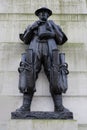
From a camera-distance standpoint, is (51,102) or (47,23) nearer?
(51,102)

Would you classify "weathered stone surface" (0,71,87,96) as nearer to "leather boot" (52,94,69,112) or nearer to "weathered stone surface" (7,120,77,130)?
"leather boot" (52,94,69,112)

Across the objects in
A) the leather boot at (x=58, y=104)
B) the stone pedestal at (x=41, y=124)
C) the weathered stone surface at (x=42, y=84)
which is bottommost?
the stone pedestal at (x=41, y=124)

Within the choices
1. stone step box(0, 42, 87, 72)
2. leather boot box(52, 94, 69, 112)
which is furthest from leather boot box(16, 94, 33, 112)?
stone step box(0, 42, 87, 72)

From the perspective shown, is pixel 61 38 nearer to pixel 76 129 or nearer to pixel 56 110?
pixel 56 110

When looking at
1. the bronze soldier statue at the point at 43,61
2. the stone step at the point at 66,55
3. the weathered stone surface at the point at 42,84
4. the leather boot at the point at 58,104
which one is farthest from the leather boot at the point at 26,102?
the stone step at the point at 66,55

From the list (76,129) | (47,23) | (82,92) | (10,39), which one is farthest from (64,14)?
(76,129)

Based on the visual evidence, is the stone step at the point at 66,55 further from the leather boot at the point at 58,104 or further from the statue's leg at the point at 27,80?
the leather boot at the point at 58,104

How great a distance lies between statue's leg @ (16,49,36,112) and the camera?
623 centimetres

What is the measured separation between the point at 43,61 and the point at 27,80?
73cm

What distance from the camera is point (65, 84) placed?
6363 mm

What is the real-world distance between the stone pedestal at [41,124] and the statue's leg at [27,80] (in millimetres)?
421

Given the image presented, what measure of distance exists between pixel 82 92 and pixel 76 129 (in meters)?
1.24

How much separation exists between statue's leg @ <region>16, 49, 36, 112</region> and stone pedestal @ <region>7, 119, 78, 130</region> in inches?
16.6

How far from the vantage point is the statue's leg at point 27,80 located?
623 centimetres
